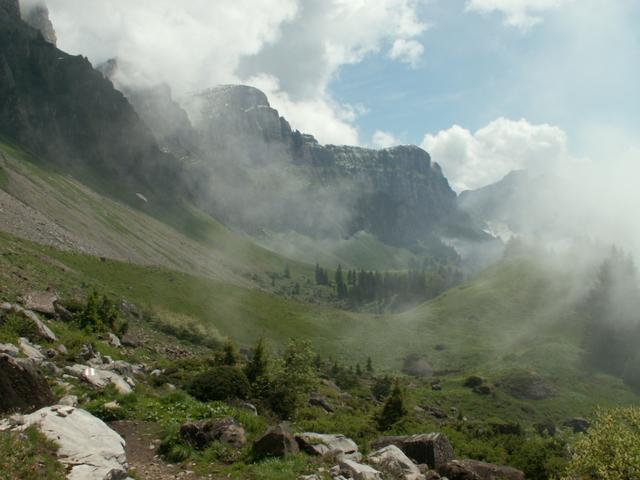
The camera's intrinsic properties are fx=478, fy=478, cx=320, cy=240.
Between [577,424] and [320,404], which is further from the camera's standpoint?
[577,424]

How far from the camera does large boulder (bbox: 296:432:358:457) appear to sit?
1948 cm

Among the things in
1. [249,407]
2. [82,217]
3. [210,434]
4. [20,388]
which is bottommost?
[249,407]

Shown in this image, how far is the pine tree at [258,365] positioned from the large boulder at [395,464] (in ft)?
49.6

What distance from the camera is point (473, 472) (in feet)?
69.7

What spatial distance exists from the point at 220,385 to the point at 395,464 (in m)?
12.4

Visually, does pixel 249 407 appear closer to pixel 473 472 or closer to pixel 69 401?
pixel 69 401

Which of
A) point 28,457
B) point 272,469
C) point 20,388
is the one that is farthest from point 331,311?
point 28,457

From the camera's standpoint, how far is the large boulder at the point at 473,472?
69.1 ft

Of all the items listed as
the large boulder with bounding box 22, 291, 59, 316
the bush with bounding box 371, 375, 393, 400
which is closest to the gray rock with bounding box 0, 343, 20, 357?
the large boulder with bounding box 22, 291, 59, 316

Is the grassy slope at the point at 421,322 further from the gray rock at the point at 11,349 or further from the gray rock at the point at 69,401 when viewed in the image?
the gray rock at the point at 69,401

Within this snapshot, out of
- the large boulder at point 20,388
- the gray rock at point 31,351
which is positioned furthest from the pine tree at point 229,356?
the large boulder at point 20,388

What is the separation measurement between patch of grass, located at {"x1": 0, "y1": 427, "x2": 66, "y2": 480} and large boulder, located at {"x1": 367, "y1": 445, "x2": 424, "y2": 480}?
1169cm

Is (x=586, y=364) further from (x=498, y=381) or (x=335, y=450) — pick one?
(x=335, y=450)

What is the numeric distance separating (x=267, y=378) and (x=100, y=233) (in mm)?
131520
